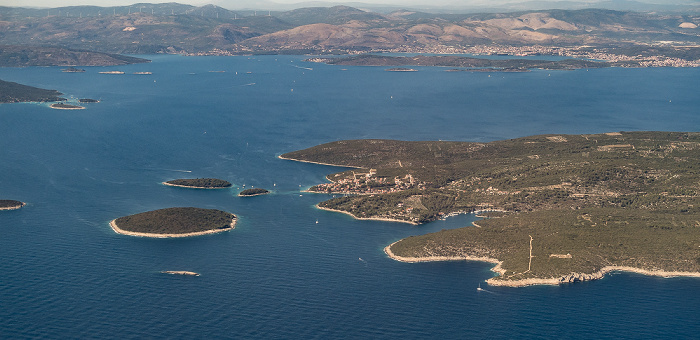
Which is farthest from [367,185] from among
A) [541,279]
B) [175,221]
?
[541,279]

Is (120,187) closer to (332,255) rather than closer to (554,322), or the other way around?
(332,255)

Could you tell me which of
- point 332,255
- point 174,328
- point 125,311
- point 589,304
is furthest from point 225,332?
point 589,304

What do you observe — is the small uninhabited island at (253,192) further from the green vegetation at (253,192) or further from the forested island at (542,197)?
the forested island at (542,197)

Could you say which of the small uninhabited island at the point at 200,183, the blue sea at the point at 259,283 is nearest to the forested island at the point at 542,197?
the blue sea at the point at 259,283

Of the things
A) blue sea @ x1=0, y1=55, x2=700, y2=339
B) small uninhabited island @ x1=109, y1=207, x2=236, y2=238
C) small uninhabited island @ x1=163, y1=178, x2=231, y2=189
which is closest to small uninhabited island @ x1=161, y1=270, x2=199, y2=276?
blue sea @ x1=0, y1=55, x2=700, y2=339

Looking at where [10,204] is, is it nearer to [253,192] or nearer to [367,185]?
[253,192]

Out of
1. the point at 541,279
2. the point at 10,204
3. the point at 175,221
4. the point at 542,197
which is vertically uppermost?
the point at 542,197
